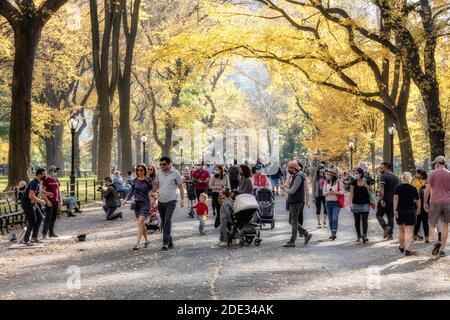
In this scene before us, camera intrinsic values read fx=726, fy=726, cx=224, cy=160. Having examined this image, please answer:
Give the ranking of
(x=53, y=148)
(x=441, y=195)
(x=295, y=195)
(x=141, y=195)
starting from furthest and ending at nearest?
(x=53, y=148) < (x=295, y=195) < (x=141, y=195) < (x=441, y=195)

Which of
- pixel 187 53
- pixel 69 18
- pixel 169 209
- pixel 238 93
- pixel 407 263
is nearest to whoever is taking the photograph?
pixel 407 263

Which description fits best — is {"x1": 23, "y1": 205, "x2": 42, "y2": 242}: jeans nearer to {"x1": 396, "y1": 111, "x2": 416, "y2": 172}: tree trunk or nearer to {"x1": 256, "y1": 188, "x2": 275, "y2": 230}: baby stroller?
{"x1": 256, "y1": 188, "x2": 275, "y2": 230}: baby stroller

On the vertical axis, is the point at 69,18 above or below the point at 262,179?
above

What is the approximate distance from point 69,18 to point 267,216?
2636 centimetres

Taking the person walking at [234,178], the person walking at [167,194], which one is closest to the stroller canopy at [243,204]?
the person walking at [167,194]

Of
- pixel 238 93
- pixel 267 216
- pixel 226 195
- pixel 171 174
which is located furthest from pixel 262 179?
pixel 238 93

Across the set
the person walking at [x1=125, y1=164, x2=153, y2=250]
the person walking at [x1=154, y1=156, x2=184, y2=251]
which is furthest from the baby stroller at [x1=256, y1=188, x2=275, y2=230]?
the person walking at [x1=125, y1=164, x2=153, y2=250]

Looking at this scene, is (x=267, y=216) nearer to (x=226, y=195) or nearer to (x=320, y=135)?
(x=226, y=195)

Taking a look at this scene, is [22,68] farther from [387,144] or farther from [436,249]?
[387,144]

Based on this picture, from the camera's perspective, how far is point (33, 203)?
15773 mm

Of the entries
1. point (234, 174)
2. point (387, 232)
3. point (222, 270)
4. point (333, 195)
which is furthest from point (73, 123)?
point (222, 270)

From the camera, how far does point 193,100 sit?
55.2 m

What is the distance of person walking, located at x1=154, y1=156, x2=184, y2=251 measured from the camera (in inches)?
579

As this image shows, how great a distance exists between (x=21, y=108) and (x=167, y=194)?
1162cm
